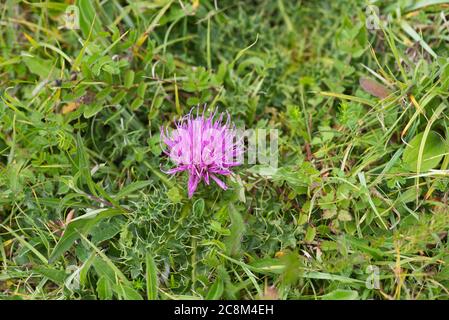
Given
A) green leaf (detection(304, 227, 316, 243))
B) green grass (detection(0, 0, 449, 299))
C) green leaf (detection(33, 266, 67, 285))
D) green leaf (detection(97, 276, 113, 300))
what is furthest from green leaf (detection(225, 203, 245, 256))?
green leaf (detection(33, 266, 67, 285))

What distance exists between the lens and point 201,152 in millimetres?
1784

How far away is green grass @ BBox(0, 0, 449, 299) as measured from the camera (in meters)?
1.78

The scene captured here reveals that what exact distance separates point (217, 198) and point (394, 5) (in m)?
1.07

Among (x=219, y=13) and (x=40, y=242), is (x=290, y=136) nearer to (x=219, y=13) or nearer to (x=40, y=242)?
(x=219, y=13)

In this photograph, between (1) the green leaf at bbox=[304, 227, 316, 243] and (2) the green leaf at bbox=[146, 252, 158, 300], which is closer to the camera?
(2) the green leaf at bbox=[146, 252, 158, 300]

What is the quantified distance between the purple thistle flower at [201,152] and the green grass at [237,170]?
3.1 inches

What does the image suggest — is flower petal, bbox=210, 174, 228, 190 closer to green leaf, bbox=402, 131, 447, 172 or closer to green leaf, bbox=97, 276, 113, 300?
green leaf, bbox=97, 276, 113, 300

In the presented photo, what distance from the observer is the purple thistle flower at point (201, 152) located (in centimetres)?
179

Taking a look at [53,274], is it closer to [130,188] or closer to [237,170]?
[130,188]

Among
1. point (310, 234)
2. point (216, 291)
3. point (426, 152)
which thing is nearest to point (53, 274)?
point (216, 291)

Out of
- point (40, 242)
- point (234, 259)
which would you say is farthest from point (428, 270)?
point (40, 242)

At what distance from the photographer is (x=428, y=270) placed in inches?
69.7

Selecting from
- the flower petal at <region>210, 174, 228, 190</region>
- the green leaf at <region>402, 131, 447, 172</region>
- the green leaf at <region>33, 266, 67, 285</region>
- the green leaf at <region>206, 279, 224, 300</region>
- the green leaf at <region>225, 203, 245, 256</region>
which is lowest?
the green leaf at <region>206, 279, 224, 300</region>

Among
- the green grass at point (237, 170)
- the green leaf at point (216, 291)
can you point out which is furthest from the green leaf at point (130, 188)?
the green leaf at point (216, 291)
